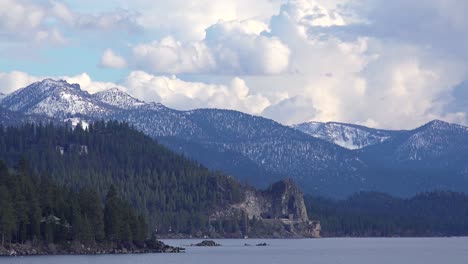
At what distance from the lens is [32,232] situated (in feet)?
571

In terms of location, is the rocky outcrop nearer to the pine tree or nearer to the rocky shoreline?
the rocky shoreline

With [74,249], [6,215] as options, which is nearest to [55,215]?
[74,249]

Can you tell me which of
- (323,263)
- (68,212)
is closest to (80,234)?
(68,212)

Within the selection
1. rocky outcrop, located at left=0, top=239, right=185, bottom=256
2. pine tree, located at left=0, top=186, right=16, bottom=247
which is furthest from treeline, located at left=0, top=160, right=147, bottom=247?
rocky outcrop, located at left=0, top=239, right=185, bottom=256

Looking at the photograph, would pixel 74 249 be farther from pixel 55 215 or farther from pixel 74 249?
pixel 55 215

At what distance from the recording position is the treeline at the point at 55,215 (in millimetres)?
168125

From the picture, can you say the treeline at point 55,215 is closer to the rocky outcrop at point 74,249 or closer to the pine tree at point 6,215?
the pine tree at point 6,215

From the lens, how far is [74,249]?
180 meters

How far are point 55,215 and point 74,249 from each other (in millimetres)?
6547

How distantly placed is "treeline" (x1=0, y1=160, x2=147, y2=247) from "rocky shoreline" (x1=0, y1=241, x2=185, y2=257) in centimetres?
95

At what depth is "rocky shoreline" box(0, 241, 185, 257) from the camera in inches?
6673

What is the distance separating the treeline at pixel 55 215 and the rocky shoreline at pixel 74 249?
0.95m

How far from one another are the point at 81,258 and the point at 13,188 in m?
17.1

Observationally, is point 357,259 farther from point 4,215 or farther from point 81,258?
point 4,215
